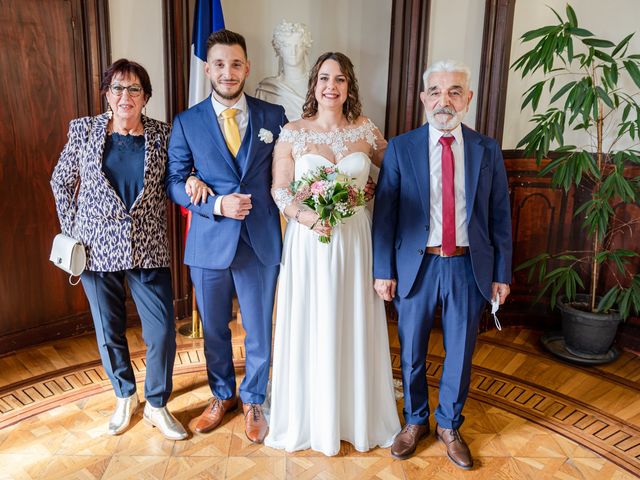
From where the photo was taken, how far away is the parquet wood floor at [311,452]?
7.82 feet

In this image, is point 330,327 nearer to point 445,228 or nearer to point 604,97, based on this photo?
point 445,228

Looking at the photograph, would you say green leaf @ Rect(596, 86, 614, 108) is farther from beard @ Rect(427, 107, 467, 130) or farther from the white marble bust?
the white marble bust

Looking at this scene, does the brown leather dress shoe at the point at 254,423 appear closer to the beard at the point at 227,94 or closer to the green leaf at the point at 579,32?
the beard at the point at 227,94

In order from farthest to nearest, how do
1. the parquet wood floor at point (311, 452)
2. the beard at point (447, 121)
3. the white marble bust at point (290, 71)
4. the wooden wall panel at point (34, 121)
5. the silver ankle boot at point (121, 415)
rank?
the white marble bust at point (290, 71)
the wooden wall panel at point (34, 121)
the silver ankle boot at point (121, 415)
the parquet wood floor at point (311, 452)
the beard at point (447, 121)

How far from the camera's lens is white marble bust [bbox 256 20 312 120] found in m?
3.58

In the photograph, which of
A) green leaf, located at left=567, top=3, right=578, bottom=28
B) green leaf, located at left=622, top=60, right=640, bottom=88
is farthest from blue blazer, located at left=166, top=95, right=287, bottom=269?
green leaf, located at left=622, top=60, right=640, bottom=88

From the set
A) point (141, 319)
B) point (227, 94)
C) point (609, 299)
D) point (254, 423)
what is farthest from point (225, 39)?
point (609, 299)

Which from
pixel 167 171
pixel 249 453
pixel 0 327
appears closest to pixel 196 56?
pixel 167 171

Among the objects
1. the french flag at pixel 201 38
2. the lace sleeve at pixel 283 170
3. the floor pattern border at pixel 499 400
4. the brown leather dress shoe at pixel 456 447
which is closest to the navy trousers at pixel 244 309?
the lace sleeve at pixel 283 170

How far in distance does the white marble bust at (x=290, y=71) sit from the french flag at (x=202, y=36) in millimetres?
402

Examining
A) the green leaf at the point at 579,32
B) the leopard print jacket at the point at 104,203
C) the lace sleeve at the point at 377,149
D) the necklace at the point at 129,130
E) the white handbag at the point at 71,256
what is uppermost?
the green leaf at the point at 579,32

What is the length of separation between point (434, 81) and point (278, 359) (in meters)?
1.33

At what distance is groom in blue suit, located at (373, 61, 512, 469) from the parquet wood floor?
10.7 inches

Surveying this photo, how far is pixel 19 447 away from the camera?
8.23 ft
